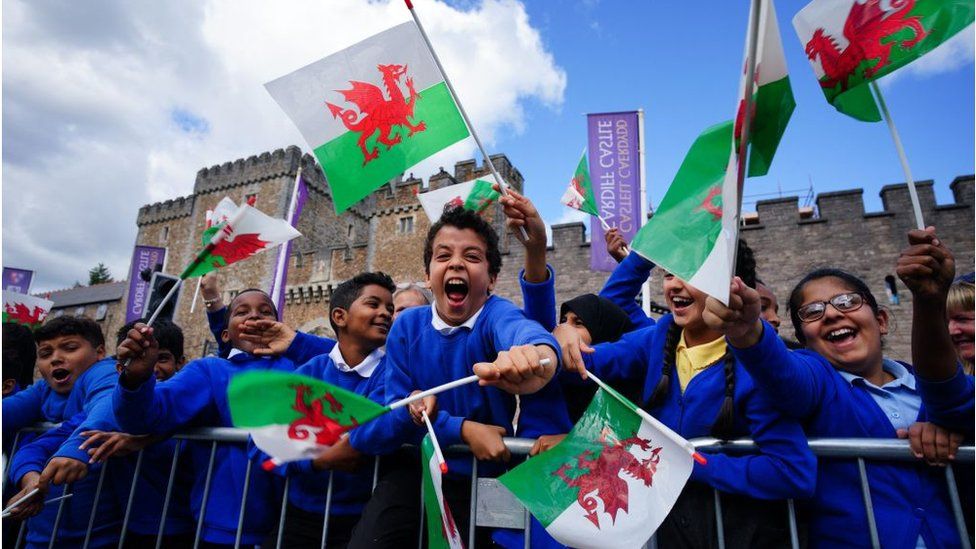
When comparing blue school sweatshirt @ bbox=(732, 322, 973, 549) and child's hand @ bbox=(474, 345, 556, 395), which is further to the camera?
blue school sweatshirt @ bbox=(732, 322, 973, 549)

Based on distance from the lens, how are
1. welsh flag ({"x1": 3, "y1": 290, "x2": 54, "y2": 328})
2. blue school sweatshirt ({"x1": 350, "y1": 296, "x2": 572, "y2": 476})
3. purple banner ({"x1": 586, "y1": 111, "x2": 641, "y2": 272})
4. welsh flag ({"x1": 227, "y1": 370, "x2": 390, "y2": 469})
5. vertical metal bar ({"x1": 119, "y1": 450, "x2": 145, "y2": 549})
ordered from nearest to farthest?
welsh flag ({"x1": 227, "y1": 370, "x2": 390, "y2": 469})
blue school sweatshirt ({"x1": 350, "y1": 296, "x2": 572, "y2": 476})
vertical metal bar ({"x1": 119, "y1": 450, "x2": 145, "y2": 549})
welsh flag ({"x1": 3, "y1": 290, "x2": 54, "y2": 328})
purple banner ({"x1": 586, "y1": 111, "x2": 641, "y2": 272})

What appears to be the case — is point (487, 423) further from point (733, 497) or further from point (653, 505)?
point (733, 497)

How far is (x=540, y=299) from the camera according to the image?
7.64ft

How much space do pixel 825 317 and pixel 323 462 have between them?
2.10 meters

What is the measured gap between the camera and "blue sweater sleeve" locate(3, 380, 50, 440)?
313 centimetres

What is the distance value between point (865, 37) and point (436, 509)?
2118mm

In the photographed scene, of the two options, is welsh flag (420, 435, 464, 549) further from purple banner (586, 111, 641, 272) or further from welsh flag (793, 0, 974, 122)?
purple banner (586, 111, 641, 272)

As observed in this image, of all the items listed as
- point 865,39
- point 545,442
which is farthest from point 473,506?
point 865,39

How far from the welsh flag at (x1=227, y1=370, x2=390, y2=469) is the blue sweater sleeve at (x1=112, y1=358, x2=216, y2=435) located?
1268 millimetres

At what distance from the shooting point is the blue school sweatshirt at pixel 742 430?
5.61 feet

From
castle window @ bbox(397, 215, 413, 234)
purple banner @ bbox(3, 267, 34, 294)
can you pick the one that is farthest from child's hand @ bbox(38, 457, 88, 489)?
castle window @ bbox(397, 215, 413, 234)

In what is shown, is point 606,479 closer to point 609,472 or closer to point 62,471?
point 609,472

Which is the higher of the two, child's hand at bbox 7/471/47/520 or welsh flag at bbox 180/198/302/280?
welsh flag at bbox 180/198/302/280

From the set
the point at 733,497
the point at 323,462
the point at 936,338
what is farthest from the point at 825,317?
the point at 323,462
